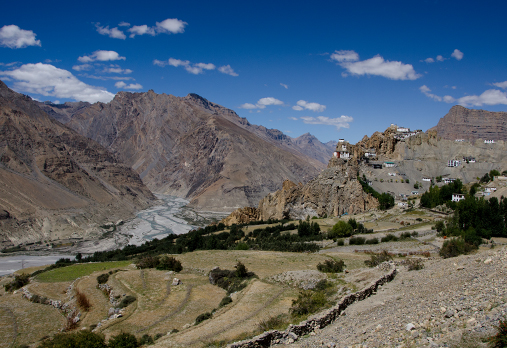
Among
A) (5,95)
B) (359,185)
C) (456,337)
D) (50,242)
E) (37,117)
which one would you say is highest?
(5,95)

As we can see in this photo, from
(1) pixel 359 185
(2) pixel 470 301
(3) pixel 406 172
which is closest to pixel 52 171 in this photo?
(1) pixel 359 185

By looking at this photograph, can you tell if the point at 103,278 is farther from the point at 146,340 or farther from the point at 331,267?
the point at 331,267

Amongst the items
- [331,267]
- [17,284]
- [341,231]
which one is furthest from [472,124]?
[17,284]

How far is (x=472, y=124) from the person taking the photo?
18762 cm

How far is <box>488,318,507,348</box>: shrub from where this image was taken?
7.90m

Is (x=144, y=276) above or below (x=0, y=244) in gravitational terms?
above

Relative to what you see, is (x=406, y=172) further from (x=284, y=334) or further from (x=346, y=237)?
(x=284, y=334)

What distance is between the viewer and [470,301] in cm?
1085

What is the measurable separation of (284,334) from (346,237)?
116 feet

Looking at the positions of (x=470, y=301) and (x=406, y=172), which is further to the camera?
(x=406, y=172)

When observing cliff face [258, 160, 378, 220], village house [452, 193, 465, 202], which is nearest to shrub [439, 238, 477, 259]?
village house [452, 193, 465, 202]

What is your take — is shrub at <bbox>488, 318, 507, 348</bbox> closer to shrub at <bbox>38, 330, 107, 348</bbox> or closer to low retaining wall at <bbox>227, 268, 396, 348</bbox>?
low retaining wall at <bbox>227, 268, 396, 348</bbox>

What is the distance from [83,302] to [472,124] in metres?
214

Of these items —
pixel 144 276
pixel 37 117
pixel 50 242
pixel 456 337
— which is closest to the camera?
pixel 456 337
